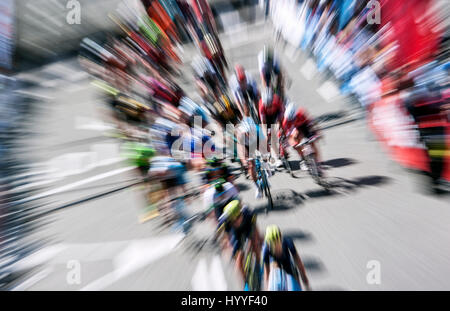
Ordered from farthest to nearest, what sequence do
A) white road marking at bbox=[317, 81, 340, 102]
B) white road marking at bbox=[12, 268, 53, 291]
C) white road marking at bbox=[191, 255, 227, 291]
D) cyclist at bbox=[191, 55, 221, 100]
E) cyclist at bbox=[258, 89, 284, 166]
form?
white road marking at bbox=[317, 81, 340, 102], cyclist at bbox=[191, 55, 221, 100], cyclist at bbox=[258, 89, 284, 166], white road marking at bbox=[12, 268, 53, 291], white road marking at bbox=[191, 255, 227, 291]

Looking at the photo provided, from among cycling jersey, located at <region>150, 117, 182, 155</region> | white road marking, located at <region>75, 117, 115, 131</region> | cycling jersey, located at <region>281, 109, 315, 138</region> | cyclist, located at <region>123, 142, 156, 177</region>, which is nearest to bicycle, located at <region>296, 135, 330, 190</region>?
cycling jersey, located at <region>281, 109, 315, 138</region>

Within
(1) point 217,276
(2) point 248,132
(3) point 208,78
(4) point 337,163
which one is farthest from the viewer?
(3) point 208,78

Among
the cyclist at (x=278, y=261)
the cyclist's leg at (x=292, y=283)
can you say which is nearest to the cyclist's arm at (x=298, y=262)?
the cyclist at (x=278, y=261)

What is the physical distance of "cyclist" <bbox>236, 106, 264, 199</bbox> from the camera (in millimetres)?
3959

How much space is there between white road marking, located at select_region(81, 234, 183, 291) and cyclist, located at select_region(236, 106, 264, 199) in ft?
5.03

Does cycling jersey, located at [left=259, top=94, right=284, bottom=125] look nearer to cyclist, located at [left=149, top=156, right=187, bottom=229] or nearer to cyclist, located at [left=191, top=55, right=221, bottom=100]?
cyclist, located at [left=191, top=55, right=221, bottom=100]

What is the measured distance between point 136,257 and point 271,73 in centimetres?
377

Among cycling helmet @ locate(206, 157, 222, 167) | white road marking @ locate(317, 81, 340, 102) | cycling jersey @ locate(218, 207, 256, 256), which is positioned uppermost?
white road marking @ locate(317, 81, 340, 102)

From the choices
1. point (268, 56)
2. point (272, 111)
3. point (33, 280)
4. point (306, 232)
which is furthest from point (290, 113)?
point (33, 280)

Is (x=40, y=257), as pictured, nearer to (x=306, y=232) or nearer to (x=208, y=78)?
(x=306, y=232)

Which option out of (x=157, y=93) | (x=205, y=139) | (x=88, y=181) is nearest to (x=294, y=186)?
(x=205, y=139)

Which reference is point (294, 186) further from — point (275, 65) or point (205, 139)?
point (275, 65)

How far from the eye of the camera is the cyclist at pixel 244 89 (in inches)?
178

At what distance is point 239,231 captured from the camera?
2301 millimetres
